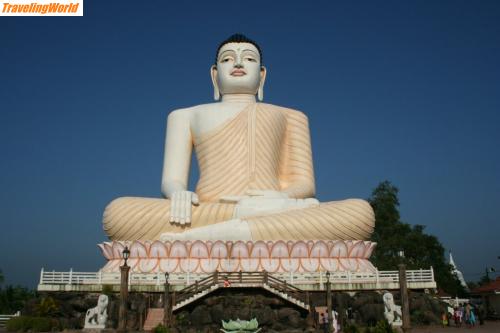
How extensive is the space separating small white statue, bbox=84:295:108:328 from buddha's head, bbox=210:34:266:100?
954 cm

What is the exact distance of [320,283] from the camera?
12859 mm

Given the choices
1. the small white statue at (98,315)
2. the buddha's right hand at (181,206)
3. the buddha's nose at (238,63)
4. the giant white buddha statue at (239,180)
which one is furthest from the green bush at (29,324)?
the buddha's nose at (238,63)

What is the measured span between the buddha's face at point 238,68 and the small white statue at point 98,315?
31.3 feet

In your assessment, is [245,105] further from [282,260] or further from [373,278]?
[373,278]

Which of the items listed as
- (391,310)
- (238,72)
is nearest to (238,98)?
(238,72)

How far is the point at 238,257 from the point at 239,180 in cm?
321

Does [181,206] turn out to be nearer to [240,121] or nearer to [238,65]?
[240,121]

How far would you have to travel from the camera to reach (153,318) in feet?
40.7

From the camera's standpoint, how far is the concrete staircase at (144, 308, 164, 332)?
12.3 metres

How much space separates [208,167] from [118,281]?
5601 mm

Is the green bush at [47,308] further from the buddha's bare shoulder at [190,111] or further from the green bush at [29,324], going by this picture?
the buddha's bare shoulder at [190,111]

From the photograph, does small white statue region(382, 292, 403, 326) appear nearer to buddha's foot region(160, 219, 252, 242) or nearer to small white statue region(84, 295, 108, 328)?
buddha's foot region(160, 219, 252, 242)

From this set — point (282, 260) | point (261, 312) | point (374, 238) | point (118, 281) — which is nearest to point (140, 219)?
point (118, 281)

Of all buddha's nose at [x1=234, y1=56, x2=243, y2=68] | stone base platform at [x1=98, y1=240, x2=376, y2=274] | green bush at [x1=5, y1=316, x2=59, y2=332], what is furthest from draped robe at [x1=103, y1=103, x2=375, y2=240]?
green bush at [x1=5, y1=316, x2=59, y2=332]
